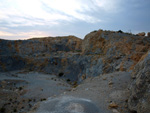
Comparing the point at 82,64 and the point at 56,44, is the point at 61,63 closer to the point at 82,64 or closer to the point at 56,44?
the point at 82,64

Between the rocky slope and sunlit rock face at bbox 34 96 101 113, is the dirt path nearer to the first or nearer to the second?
sunlit rock face at bbox 34 96 101 113

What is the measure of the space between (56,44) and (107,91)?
38078 millimetres

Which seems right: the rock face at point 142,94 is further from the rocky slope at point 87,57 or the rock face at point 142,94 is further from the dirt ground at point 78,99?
the rocky slope at point 87,57

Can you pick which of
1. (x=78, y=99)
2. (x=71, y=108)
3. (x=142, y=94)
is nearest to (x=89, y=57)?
(x=78, y=99)

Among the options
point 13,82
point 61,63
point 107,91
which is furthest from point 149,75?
point 61,63

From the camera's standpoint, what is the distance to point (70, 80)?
2373cm

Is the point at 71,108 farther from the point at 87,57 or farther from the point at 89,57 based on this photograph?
the point at 87,57

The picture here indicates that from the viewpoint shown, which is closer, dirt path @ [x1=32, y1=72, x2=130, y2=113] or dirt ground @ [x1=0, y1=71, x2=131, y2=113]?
dirt path @ [x1=32, y1=72, x2=130, y2=113]

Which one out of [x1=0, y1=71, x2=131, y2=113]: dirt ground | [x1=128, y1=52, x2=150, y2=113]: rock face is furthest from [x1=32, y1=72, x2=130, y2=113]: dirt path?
[x1=128, y1=52, x2=150, y2=113]: rock face

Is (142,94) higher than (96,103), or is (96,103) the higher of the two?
(142,94)

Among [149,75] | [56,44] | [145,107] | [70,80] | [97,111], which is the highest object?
[56,44]

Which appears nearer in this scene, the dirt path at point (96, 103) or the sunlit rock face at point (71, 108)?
the sunlit rock face at point (71, 108)

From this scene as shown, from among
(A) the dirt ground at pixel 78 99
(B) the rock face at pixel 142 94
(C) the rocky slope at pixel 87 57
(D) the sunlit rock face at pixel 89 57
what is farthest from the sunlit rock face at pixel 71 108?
(D) the sunlit rock face at pixel 89 57

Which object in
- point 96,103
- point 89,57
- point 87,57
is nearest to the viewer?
point 96,103
